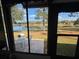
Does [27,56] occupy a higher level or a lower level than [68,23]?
lower

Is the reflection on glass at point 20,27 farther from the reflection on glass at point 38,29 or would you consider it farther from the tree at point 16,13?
the reflection on glass at point 38,29

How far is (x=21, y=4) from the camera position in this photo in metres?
4.75

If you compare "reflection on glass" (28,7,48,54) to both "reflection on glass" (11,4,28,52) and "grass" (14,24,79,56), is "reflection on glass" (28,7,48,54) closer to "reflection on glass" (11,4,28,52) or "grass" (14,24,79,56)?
"grass" (14,24,79,56)

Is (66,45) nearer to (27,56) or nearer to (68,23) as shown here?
(68,23)

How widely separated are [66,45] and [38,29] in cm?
116

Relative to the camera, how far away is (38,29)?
15.8 ft

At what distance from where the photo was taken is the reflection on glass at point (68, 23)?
14.3 feet

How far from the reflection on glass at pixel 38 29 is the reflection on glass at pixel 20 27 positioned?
0.24 m

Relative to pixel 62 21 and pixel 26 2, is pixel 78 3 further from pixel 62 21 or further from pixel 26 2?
pixel 26 2

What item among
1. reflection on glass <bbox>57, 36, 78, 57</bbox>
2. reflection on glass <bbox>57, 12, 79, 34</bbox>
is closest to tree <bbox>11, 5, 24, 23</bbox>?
reflection on glass <bbox>57, 12, 79, 34</bbox>

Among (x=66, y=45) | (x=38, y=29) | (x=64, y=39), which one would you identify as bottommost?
(x=66, y=45)

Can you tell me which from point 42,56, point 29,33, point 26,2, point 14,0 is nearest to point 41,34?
point 29,33

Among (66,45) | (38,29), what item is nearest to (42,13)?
(38,29)

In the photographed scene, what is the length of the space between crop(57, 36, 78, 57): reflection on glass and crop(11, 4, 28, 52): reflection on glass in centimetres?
128
